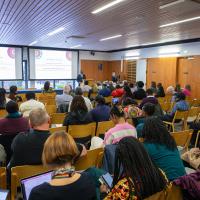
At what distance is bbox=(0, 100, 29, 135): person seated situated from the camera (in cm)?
324

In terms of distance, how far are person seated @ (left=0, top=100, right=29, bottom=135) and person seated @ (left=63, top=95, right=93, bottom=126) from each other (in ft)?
2.68

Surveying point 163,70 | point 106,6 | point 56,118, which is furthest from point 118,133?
point 163,70

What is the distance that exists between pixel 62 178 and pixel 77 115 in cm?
268

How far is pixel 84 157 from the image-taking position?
229 centimetres

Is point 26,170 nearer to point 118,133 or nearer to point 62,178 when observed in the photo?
point 62,178

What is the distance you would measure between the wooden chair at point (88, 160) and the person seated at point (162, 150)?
1.74 feet

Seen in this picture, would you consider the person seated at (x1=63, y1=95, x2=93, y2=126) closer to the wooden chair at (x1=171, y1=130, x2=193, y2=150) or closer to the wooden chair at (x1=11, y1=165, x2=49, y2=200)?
the wooden chair at (x1=171, y1=130, x2=193, y2=150)

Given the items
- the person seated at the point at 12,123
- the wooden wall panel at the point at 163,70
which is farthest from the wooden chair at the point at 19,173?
the wooden wall panel at the point at 163,70

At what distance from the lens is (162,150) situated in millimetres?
2184

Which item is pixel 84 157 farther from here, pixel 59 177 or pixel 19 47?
pixel 19 47

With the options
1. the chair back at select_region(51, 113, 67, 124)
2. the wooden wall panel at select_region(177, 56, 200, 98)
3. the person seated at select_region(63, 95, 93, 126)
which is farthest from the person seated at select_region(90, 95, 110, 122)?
the wooden wall panel at select_region(177, 56, 200, 98)

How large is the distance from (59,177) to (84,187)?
171 mm

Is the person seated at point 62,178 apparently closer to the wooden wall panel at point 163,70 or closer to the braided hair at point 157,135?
the braided hair at point 157,135

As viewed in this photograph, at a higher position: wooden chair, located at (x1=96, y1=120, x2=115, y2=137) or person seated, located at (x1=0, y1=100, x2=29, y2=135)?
person seated, located at (x1=0, y1=100, x2=29, y2=135)
